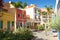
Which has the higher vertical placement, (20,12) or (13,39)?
(20,12)

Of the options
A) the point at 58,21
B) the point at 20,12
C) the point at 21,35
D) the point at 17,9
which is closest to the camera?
the point at 58,21

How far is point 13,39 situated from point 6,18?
8.67 metres

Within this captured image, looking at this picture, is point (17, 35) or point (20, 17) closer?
point (17, 35)

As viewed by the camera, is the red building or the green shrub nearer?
the green shrub

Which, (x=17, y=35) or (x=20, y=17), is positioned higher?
(x=20, y=17)

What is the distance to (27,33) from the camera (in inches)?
443

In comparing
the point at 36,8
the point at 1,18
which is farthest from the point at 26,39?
the point at 36,8

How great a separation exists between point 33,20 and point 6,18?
13071 millimetres

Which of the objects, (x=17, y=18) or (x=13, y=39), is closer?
(x=13, y=39)

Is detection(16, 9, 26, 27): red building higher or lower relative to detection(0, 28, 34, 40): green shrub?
higher

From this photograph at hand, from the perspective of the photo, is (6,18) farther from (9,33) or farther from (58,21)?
(58,21)

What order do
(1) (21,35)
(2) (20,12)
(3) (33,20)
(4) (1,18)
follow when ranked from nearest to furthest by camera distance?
(1) (21,35) → (4) (1,18) → (2) (20,12) → (3) (33,20)

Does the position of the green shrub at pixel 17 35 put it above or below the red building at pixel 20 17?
below

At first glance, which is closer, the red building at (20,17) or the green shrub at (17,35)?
the green shrub at (17,35)
